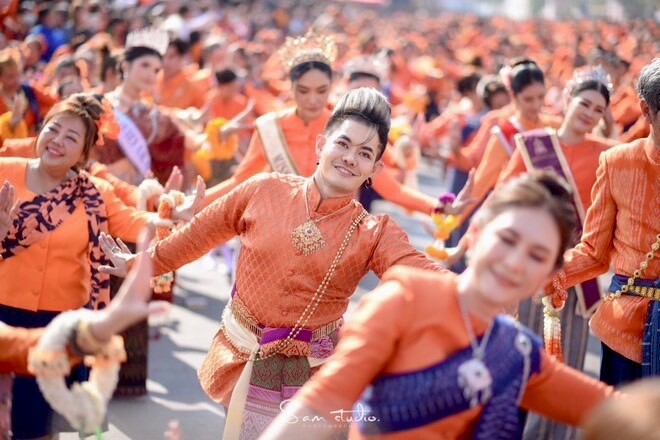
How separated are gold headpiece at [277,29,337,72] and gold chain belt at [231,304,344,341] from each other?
2351 millimetres

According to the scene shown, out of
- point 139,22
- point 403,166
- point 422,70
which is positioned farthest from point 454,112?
point 422,70

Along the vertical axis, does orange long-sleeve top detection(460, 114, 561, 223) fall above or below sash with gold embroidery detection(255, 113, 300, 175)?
above

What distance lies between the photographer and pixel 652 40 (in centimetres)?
2370

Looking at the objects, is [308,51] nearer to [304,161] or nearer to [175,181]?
[304,161]

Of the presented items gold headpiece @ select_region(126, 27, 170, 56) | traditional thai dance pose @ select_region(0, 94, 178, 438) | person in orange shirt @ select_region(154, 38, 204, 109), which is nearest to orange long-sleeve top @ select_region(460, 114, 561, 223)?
gold headpiece @ select_region(126, 27, 170, 56)

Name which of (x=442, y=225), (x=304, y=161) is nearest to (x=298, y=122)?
(x=304, y=161)

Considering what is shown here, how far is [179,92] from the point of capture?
10859 mm

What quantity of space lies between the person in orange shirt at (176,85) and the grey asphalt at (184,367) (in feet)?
4.80

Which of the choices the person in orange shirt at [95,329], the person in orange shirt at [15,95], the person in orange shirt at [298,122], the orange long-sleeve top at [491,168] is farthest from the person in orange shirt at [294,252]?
the person in orange shirt at [15,95]

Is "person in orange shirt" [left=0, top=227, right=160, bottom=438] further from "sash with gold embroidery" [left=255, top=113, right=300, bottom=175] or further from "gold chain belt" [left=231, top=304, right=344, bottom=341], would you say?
"sash with gold embroidery" [left=255, top=113, right=300, bottom=175]

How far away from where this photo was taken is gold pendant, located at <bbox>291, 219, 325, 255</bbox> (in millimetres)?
4008

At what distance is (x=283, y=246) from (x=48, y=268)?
1.15 m

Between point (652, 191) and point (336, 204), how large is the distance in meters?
1.19

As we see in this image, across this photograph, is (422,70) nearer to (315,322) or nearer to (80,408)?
(315,322)
